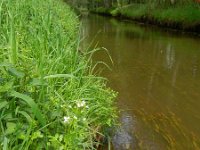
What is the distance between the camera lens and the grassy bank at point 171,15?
2202 cm

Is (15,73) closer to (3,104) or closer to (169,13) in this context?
(3,104)

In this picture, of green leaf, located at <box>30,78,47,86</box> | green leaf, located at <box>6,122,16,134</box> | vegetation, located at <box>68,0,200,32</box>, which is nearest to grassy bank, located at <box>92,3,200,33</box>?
vegetation, located at <box>68,0,200,32</box>

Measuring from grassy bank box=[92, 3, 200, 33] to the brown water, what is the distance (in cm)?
695

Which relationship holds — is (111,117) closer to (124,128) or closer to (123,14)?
(124,128)

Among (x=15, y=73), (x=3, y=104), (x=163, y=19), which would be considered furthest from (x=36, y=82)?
(x=163, y=19)

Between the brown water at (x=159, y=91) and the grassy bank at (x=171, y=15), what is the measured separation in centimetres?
695

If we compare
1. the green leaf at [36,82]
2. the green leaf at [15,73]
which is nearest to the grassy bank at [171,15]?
the green leaf at [36,82]

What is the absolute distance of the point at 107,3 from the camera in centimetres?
5012

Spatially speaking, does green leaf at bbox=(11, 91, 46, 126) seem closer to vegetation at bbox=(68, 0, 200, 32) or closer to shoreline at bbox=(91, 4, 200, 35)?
shoreline at bbox=(91, 4, 200, 35)

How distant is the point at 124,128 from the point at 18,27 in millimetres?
2057

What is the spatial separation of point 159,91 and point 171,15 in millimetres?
17132

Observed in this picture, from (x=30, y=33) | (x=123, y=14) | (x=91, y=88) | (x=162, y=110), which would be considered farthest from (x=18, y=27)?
(x=123, y=14)

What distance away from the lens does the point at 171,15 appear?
24453 mm

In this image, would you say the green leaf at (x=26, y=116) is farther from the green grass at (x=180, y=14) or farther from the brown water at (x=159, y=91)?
the green grass at (x=180, y=14)
